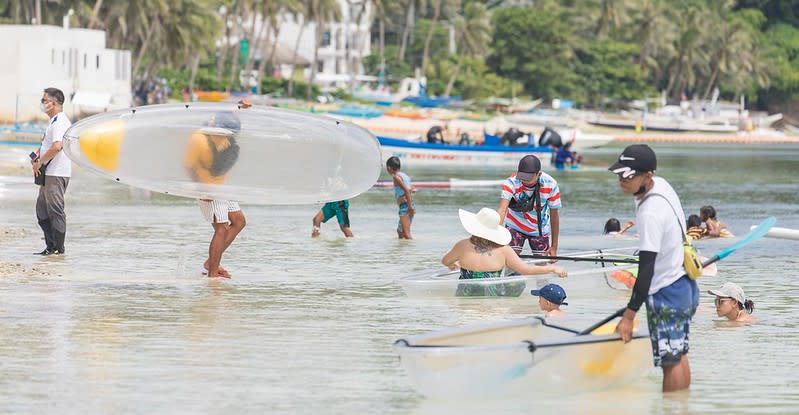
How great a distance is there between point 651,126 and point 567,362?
93463 millimetres

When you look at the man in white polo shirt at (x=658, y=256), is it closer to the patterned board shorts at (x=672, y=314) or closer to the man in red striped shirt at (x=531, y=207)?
the patterned board shorts at (x=672, y=314)

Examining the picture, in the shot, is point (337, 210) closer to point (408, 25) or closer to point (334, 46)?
point (408, 25)

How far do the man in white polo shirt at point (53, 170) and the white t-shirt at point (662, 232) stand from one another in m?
8.14

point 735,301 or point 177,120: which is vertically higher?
point 177,120

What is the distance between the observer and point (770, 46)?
11712cm

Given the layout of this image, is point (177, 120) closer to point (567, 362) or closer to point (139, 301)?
point (139, 301)

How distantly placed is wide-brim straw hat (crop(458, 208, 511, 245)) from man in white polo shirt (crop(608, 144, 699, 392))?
138 inches

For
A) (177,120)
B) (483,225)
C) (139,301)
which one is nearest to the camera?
(483,225)

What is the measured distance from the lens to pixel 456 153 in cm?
4631

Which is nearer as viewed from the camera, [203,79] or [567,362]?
[567,362]

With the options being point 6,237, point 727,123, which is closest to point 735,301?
point 6,237

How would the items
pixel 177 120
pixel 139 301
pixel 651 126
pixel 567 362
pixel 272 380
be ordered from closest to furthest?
pixel 567 362
pixel 272 380
pixel 139 301
pixel 177 120
pixel 651 126

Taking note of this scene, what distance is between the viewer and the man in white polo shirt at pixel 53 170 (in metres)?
14.5

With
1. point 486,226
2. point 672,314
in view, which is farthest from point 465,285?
point 672,314
